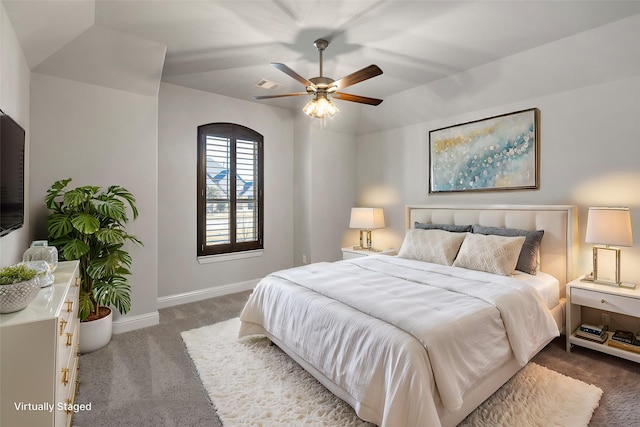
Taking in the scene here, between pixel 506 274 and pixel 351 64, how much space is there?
254cm

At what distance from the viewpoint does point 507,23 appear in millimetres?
2457

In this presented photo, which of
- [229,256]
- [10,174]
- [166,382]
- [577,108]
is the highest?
[577,108]

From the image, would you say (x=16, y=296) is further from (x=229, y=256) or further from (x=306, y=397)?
(x=229, y=256)

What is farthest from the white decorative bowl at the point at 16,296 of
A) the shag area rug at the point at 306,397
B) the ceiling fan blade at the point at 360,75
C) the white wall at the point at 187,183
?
the white wall at the point at 187,183

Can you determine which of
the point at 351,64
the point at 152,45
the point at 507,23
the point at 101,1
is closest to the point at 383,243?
the point at 351,64

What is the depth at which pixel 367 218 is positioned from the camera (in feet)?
14.7

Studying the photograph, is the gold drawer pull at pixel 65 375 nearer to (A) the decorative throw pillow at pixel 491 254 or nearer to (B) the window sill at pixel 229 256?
(B) the window sill at pixel 229 256

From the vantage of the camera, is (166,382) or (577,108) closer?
(166,382)

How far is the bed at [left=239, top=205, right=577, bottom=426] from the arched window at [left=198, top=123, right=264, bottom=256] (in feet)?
5.91

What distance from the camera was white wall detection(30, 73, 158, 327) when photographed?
273cm

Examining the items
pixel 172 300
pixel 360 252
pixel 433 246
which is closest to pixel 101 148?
pixel 172 300

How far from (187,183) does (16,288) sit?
2798 mm

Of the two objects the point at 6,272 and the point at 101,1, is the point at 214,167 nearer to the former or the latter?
the point at 101,1

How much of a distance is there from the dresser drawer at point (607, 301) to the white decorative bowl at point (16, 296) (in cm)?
370
